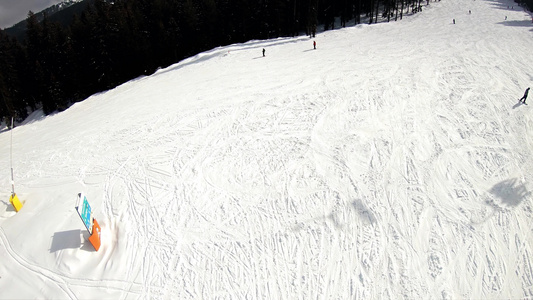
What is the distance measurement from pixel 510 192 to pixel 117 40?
44560 millimetres

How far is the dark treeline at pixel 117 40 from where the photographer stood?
3606 cm

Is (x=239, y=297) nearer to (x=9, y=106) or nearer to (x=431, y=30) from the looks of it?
(x=431, y=30)

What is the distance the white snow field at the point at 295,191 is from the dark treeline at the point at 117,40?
67.5 feet

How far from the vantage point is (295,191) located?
1017 centimetres

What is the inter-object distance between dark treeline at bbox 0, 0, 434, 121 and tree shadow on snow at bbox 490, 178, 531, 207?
1135 inches

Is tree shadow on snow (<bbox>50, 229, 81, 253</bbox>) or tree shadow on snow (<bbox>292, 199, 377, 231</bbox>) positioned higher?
tree shadow on snow (<bbox>50, 229, 81, 253</bbox>)

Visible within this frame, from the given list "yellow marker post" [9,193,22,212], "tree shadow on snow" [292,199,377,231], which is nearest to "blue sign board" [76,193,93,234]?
"yellow marker post" [9,193,22,212]

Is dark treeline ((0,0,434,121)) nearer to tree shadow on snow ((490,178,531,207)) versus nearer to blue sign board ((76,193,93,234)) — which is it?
tree shadow on snow ((490,178,531,207))

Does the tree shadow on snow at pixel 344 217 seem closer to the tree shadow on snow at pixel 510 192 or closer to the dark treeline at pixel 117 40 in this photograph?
the tree shadow on snow at pixel 510 192

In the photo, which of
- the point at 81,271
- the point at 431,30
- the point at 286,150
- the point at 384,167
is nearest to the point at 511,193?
the point at 384,167

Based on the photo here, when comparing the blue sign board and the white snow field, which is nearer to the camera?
the blue sign board

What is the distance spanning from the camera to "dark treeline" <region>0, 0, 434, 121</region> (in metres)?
36.1

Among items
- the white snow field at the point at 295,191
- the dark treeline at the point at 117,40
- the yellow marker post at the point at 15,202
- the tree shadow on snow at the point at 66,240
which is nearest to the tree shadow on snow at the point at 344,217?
the white snow field at the point at 295,191

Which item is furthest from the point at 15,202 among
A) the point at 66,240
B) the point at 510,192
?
the point at 510,192
